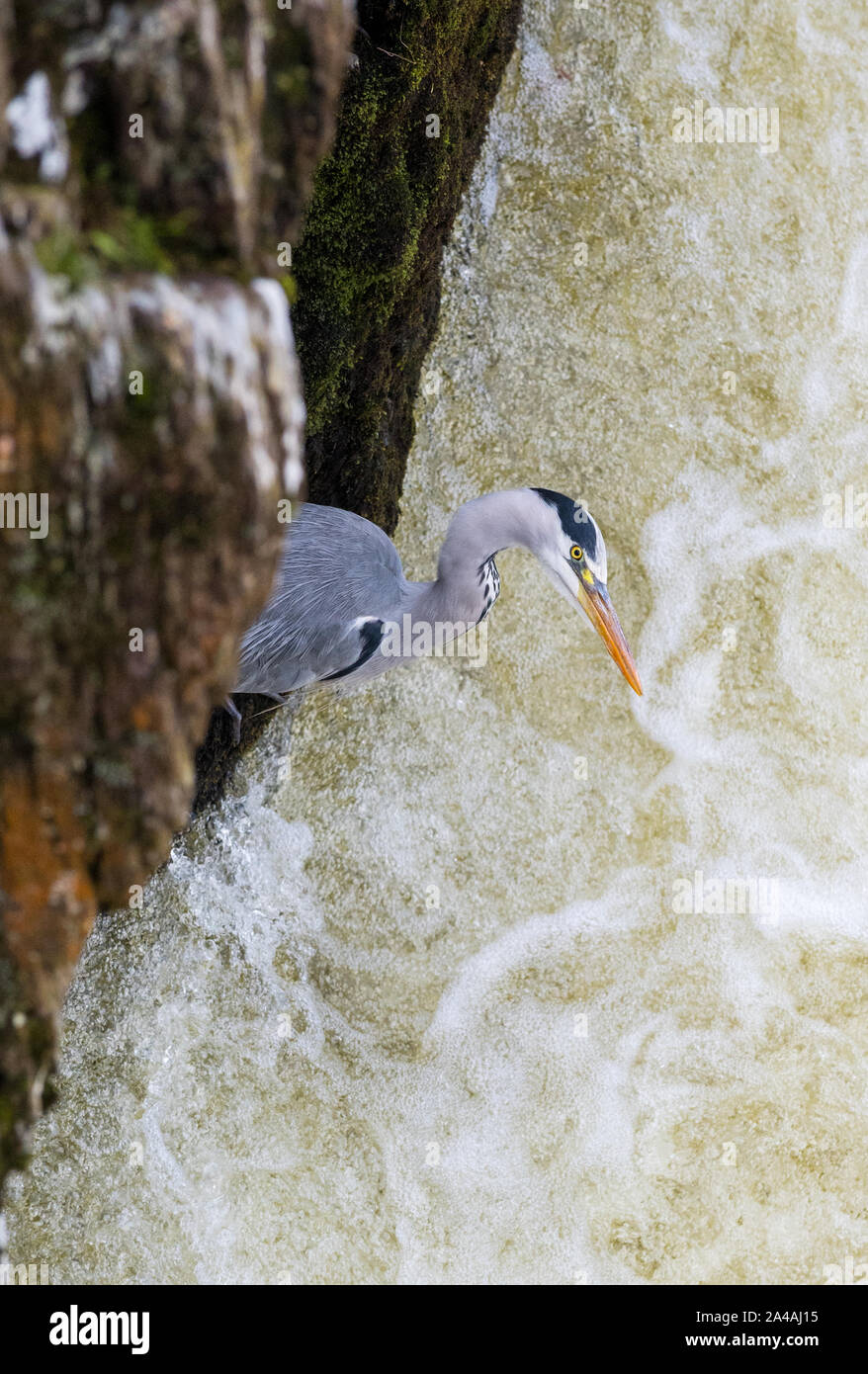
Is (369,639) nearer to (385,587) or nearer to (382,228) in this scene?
(385,587)

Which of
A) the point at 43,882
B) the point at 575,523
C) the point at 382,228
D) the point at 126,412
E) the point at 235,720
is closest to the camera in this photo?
the point at 126,412

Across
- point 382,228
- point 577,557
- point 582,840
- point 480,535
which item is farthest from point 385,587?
point 582,840

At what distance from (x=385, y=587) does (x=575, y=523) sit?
700 mm

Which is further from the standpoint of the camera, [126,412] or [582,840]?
[582,840]

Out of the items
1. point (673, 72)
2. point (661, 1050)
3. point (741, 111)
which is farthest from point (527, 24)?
point (661, 1050)

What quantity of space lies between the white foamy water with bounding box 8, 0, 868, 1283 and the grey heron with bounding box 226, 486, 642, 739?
4.54ft

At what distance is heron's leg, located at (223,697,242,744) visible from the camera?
4.00 meters

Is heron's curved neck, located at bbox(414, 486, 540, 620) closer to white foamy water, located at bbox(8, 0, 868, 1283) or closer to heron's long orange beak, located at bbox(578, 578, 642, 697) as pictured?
heron's long orange beak, located at bbox(578, 578, 642, 697)

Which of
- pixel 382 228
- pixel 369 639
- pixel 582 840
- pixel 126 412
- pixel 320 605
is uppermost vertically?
pixel 382 228

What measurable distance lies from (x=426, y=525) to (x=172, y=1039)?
2.49 m

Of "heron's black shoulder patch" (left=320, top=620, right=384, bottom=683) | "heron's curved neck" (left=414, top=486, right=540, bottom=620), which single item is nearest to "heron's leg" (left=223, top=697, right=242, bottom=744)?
"heron's black shoulder patch" (left=320, top=620, right=384, bottom=683)

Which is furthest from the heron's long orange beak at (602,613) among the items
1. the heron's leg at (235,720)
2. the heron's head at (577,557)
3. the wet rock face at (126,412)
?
the wet rock face at (126,412)

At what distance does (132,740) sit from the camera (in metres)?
1.82

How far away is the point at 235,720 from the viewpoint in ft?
14.0
